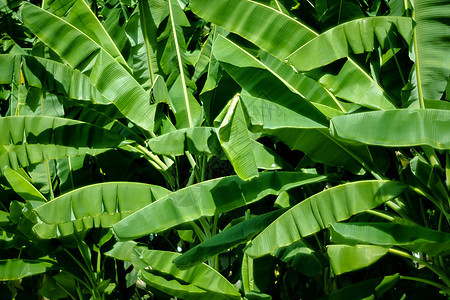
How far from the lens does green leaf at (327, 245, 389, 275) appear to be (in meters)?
3.05

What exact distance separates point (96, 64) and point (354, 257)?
2457 millimetres

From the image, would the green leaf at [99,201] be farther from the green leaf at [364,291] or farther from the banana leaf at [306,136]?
the green leaf at [364,291]

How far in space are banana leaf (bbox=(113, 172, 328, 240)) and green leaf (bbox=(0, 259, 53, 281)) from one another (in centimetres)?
191

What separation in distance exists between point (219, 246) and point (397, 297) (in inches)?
60.4

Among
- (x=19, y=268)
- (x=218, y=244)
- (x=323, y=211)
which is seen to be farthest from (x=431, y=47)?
(x=19, y=268)

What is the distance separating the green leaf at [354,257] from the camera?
3.05 m

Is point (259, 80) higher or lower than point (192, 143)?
higher

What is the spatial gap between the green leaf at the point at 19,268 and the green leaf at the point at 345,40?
124 inches

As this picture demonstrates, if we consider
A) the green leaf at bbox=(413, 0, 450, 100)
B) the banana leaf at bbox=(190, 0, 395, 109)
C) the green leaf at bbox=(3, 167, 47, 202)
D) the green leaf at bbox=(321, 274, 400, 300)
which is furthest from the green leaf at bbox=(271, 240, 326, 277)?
the green leaf at bbox=(3, 167, 47, 202)

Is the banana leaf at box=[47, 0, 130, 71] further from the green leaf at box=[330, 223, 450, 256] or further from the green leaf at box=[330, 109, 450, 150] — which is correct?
the green leaf at box=[330, 223, 450, 256]

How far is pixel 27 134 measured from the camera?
13.9 feet

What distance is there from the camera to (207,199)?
363 centimetres

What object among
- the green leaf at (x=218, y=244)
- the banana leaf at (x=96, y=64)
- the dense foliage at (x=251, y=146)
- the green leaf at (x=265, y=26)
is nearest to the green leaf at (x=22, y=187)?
the dense foliage at (x=251, y=146)

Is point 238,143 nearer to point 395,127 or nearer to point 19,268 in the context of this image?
point 395,127
